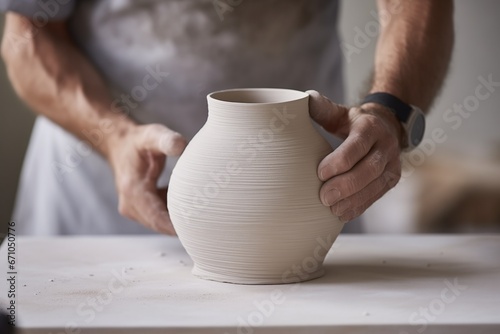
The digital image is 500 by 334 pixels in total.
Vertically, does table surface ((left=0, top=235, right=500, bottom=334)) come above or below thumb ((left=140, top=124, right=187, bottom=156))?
below

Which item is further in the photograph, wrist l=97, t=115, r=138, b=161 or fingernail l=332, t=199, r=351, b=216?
wrist l=97, t=115, r=138, b=161

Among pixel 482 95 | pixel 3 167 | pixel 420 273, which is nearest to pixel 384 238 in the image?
pixel 420 273

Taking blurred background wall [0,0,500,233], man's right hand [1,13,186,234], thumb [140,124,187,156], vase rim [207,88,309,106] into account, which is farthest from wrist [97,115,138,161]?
blurred background wall [0,0,500,233]

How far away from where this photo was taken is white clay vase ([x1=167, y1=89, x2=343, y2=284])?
1.16 m

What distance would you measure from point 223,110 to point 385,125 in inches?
10.2

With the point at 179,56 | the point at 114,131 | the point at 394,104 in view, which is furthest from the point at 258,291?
the point at 179,56

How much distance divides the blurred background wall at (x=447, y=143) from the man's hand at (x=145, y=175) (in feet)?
5.40

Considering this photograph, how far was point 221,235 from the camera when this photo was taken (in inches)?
46.5

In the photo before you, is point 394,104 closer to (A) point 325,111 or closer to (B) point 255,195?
(A) point 325,111

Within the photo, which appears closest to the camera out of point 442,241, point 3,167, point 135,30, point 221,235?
point 221,235

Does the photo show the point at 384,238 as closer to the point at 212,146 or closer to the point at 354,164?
the point at 354,164

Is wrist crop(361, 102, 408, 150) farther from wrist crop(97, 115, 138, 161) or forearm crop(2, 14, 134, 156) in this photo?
forearm crop(2, 14, 134, 156)

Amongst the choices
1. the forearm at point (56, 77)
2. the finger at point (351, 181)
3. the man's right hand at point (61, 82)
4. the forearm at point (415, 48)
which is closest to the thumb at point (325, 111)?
the finger at point (351, 181)

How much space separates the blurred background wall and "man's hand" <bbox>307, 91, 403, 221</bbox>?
183 cm
